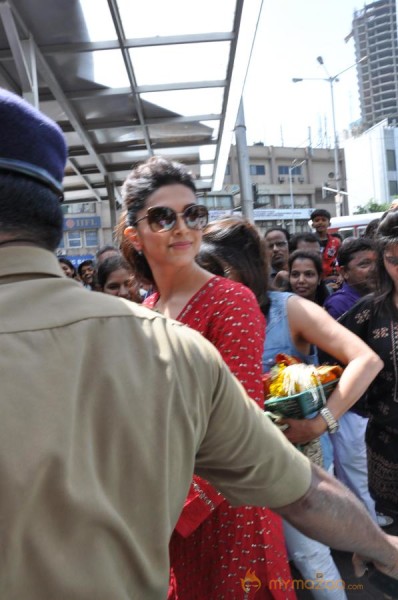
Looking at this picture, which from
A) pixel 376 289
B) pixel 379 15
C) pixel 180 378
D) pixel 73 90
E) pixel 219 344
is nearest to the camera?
pixel 180 378

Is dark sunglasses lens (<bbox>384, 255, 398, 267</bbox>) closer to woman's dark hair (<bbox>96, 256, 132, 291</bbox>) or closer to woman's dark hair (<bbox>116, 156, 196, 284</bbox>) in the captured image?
woman's dark hair (<bbox>116, 156, 196, 284</bbox>)

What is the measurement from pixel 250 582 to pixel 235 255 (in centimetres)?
118

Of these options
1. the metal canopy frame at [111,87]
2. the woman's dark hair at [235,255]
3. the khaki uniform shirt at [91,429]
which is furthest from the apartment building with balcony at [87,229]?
the khaki uniform shirt at [91,429]

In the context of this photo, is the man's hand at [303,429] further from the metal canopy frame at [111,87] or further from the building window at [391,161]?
the building window at [391,161]

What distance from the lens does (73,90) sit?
6.63m

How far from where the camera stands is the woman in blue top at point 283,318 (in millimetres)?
2100

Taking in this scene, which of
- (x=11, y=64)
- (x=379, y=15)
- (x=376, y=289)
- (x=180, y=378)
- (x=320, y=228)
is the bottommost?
(x=180, y=378)

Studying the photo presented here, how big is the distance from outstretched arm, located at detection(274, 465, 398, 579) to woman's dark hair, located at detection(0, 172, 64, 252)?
26.2 inches

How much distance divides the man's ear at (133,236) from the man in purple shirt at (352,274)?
2127 millimetres

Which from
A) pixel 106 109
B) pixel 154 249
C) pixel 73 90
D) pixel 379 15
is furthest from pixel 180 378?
pixel 379 15

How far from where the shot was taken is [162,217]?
1.92m

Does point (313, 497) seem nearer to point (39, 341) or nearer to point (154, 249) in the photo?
point (39, 341)

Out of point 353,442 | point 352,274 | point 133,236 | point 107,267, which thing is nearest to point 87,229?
point 107,267

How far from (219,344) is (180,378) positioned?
2.44 feet
